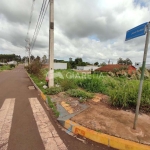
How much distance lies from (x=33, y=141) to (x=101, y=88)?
4.77 metres

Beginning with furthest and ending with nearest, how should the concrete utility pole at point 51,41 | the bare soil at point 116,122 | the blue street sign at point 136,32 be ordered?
the concrete utility pole at point 51,41, the bare soil at point 116,122, the blue street sign at point 136,32

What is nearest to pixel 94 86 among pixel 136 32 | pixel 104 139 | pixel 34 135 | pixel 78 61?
pixel 104 139

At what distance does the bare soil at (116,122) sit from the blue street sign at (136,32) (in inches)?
85.8

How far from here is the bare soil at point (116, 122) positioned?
2.54m

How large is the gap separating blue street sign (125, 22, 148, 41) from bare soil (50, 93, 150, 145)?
7.15 ft

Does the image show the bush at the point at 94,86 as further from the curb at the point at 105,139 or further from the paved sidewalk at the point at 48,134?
the curb at the point at 105,139

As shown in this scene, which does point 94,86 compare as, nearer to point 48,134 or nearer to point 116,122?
point 116,122

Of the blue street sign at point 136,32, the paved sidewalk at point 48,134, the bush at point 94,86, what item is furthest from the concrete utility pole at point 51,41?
the blue street sign at point 136,32

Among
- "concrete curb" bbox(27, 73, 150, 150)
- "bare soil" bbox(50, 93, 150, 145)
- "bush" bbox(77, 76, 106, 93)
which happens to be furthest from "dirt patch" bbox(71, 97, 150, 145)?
"bush" bbox(77, 76, 106, 93)

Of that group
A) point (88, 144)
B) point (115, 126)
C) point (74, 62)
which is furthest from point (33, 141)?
point (74, 62)

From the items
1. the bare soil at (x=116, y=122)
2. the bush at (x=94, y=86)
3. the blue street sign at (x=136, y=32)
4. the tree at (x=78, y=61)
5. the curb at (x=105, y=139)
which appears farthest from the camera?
the tree at (x=78, y=61)

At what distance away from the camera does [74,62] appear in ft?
252

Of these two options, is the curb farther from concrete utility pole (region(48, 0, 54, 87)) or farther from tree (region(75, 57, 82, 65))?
tree (region(75, 57, 82, 65))

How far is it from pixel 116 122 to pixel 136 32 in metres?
2.29
